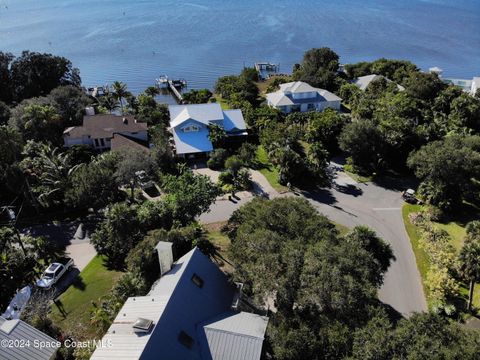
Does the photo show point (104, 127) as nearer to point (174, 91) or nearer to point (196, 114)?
point (196, 114)

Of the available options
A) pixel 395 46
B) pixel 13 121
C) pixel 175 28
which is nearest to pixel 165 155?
pixel 13 121

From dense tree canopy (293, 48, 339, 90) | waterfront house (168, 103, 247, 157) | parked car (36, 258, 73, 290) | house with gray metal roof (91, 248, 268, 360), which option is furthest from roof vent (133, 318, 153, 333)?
dense tree canopy (293, 48, 339, 90)

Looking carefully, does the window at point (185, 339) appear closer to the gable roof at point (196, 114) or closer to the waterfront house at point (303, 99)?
the gable roof at point (196, 114)

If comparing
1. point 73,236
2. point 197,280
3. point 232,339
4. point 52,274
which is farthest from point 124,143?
point 232,339

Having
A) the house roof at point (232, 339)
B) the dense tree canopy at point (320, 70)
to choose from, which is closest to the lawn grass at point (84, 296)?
the house roof at point (232, 339)

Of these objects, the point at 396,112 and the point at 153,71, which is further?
the point at 153,71

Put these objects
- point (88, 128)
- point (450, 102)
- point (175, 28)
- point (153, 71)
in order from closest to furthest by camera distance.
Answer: point (88, 128)
point (450, 102)
point (153, 71)
point (175, 28)

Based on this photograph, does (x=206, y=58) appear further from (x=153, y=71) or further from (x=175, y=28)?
(x=175, y=28)
